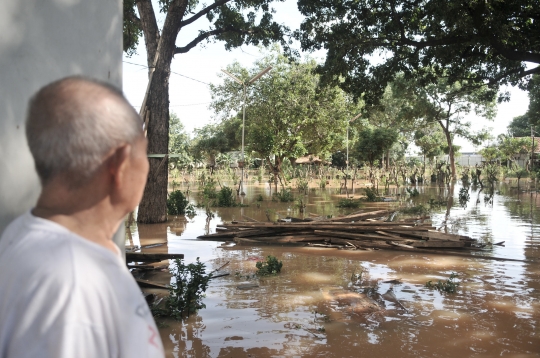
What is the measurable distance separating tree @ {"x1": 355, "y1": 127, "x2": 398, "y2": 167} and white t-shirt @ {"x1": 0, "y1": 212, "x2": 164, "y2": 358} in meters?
29.5

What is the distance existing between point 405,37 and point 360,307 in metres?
7.40

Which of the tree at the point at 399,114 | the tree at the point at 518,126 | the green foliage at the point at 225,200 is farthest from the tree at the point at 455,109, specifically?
the tree at the point at 518,126

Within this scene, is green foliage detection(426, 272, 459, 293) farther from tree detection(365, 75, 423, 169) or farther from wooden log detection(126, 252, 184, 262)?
tree detection(365, 75, 423, 169)

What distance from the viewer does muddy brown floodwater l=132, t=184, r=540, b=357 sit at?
4.70 m

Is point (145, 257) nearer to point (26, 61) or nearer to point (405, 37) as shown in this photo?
point (26, 61)

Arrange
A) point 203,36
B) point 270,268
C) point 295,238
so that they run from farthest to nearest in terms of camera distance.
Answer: point 203,36, point 295,238, point 270,268

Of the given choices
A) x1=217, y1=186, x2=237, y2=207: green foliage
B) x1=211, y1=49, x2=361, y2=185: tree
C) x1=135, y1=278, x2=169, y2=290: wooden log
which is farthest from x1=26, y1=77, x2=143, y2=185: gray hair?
x1=211, y1=49, x2=361, y2=185: tree

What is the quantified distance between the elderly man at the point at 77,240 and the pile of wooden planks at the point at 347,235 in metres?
9.13

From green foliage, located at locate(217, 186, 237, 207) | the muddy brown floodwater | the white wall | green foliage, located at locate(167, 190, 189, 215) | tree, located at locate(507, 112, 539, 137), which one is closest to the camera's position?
the white wall

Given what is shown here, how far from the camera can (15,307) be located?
3.07 ft

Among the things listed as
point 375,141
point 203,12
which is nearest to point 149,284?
point 203,12

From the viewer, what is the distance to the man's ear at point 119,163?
41.3 inches

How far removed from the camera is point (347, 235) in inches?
397

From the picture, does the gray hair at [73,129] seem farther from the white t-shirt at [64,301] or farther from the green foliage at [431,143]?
the green foliage at [431,143]
